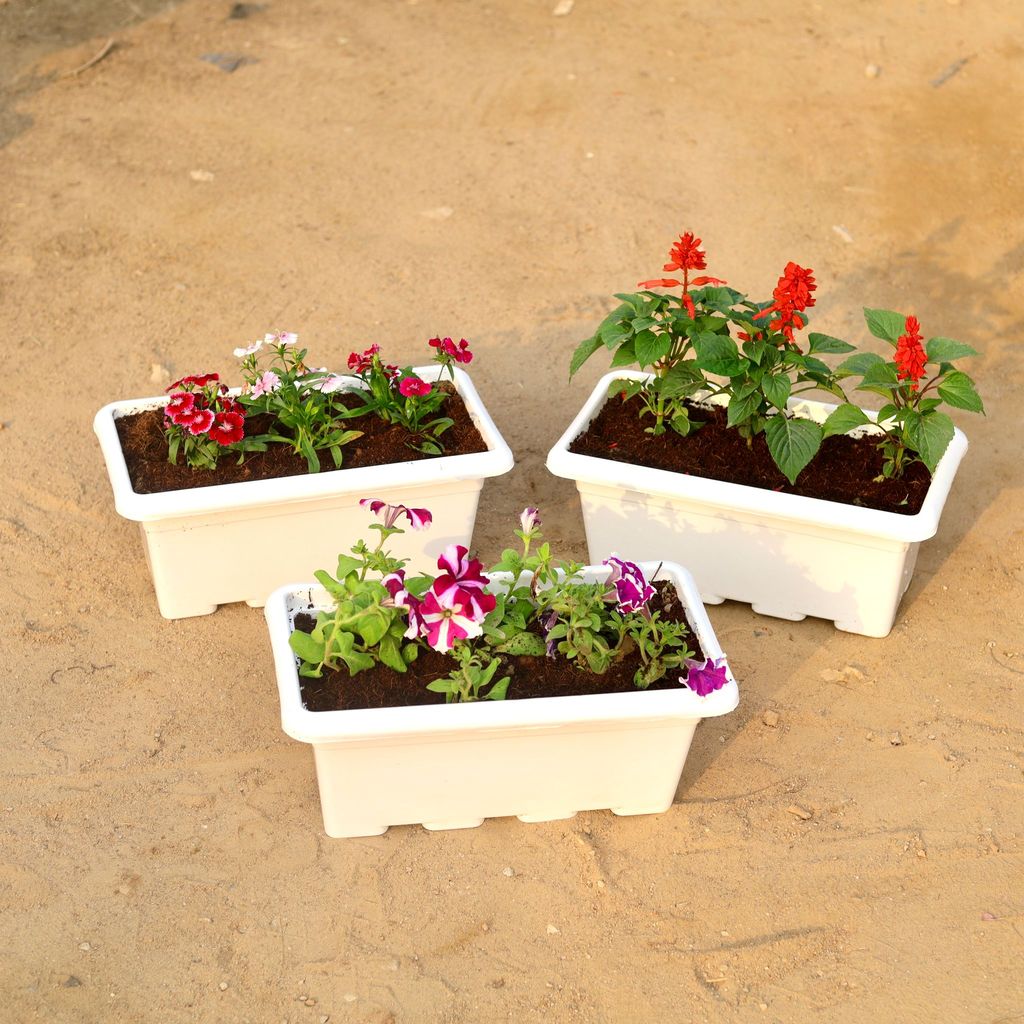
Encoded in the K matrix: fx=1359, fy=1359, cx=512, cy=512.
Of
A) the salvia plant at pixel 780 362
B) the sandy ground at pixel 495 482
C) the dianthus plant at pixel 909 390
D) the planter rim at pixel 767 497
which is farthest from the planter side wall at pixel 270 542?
the dianthus plant at pixel 909 390

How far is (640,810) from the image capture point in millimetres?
3162

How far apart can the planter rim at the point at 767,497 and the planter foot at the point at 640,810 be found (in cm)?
80

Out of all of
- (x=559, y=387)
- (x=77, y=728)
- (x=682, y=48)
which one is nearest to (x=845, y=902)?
(x=77, y=728)

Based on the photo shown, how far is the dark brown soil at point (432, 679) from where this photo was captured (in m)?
2.94

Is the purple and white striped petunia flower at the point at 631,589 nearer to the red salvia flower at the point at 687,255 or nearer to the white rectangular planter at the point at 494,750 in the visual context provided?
the white rectangular planter at the point at 494,750

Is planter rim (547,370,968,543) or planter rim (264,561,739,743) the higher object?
planter rim (264,561,739,743)

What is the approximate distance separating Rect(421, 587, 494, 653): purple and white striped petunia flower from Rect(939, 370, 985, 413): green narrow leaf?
1.39 metres

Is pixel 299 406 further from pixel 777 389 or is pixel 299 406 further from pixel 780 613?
pixel 780 613

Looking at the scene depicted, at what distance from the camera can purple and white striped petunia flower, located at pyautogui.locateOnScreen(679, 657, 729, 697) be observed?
283cm

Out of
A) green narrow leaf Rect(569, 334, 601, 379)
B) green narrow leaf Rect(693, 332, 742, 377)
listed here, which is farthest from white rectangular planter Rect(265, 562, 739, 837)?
green narrow leaf Rect(569, 334, 601, 379)

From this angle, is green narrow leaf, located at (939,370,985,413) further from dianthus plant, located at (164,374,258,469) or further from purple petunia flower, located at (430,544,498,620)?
dianthus plant, located at (164,374,258,469)

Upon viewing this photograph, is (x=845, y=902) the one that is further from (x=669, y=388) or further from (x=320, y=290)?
(x=320, y=290)

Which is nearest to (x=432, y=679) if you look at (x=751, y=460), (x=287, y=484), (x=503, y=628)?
(x=503, y=628)

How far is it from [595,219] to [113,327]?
1.95 m
